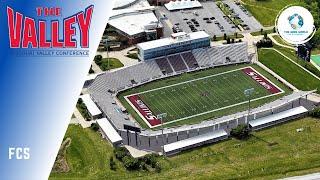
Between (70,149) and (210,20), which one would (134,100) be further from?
(210,20)

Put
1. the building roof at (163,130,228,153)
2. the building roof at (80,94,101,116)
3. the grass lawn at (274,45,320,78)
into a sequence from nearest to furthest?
the building roof at (163,130,228,153) → the building roof at (80,94,101,116) → the grass lawn at (274,45,320,78)

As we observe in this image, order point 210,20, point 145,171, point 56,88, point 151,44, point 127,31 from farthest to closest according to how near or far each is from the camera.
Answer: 1. point 210,20
2. point 127,31
3. point 151,44
4. point 145,171
5. point 56,88

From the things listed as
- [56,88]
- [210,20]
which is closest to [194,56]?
[210,20]

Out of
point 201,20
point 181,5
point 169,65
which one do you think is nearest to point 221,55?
point 169,65

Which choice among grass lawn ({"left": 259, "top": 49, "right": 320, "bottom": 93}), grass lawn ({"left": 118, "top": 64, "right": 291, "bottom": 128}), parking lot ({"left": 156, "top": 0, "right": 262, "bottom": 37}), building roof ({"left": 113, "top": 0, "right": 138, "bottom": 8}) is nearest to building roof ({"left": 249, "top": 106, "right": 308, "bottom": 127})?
grass lawn ({"left": 118, "top": 64, "right": 291, "bottom": 128})

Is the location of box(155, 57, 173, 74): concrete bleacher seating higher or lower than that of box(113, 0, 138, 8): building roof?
lower

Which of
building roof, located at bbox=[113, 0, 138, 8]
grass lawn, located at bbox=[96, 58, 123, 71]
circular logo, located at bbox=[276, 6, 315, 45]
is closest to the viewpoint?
circular logo, located at bbox=[276, 6, 315, 45]

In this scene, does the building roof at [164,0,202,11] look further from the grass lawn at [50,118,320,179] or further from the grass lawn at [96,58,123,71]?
the grass lawn at [50,118,320,179]

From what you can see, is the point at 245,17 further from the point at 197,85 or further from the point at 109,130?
the point at 109,130
